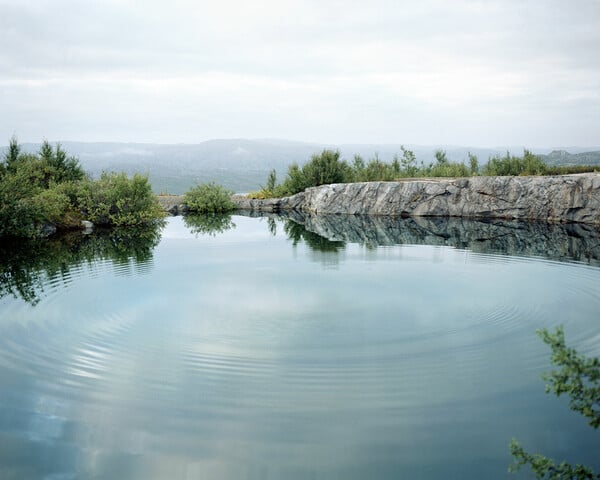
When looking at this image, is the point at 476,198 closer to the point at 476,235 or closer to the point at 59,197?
the point at 476,235

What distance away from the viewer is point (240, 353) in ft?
14.6

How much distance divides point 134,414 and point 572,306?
5.01 m

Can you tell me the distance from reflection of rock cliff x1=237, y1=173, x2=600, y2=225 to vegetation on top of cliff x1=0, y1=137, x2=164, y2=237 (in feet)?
24.4

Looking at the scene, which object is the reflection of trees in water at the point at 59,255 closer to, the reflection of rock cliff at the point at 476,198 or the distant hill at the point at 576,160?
the reflection of rock cliff at the point at 476,198

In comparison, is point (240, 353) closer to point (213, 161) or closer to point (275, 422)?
point (275, 422)

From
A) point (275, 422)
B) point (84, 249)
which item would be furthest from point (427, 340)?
point (84, 249)

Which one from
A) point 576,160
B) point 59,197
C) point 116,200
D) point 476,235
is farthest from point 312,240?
point 576,160

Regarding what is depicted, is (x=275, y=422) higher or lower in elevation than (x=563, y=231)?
lower

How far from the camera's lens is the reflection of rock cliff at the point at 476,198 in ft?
49.3

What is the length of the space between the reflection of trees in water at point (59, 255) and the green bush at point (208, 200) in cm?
795

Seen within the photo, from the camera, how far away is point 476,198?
682 inches

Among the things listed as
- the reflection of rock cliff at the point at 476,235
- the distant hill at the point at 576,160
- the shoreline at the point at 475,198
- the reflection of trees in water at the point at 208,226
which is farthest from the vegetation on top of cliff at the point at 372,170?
the distant hill at the point at 576,160

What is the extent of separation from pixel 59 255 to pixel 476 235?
9633 millimetres

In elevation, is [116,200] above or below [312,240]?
above
